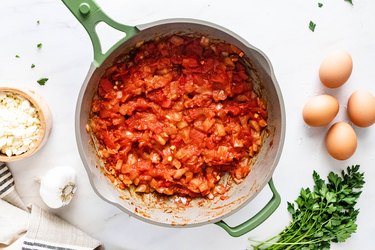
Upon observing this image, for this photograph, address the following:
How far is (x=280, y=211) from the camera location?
2.90 metres

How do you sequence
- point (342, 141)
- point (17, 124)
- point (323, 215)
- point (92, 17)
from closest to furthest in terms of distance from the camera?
point (92, 17) → point (17, 124) → point (342, 141) → point (323, 215)

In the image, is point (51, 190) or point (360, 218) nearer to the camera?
point (51, 190)

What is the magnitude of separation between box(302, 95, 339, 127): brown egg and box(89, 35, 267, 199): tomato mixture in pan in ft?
0.70

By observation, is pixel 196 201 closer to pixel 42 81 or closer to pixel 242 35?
pixel 242 35

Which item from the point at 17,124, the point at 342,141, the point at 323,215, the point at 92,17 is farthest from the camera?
the point at 323,215

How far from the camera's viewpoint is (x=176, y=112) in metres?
2.69

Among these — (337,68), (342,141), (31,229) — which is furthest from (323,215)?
(31,229)

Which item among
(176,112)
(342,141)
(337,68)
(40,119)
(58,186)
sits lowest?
(58,186)

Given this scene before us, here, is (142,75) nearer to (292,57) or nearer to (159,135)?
(159,135)

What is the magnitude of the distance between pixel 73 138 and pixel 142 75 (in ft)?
1.40

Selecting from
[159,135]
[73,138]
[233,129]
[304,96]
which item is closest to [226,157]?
[233,129]

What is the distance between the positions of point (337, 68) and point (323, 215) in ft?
2.16

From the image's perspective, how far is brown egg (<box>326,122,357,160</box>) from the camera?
276 cm

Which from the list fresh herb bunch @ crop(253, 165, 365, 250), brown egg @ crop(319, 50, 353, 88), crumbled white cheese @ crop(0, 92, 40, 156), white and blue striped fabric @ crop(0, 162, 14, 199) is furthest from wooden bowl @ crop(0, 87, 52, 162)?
brown egg @ crop(319, 50, 353, 88)
